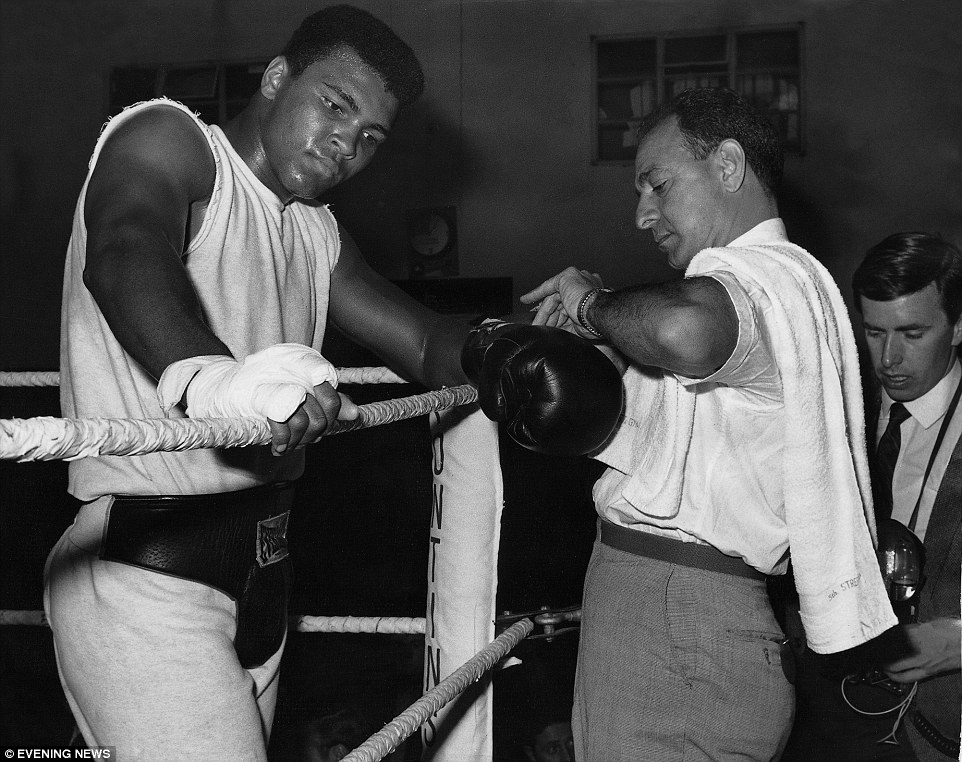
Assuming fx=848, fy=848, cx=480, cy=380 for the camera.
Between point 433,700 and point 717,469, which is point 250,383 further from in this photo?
point 717,469

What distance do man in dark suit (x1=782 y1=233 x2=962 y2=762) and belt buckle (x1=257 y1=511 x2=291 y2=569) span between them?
0.83 meters

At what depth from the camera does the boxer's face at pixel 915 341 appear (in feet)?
4.86

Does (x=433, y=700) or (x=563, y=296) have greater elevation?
(x=563, y=296)

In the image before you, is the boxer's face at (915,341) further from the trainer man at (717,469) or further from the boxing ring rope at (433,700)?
the boxing ring rope at (433,700)

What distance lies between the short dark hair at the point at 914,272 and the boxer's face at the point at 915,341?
0.04 feet

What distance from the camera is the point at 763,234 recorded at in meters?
0.98

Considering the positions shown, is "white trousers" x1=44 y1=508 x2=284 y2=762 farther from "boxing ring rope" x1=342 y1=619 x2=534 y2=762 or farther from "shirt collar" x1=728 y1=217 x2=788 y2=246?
"shirt collar" x1=728 y1=217 x2=788 y2=246

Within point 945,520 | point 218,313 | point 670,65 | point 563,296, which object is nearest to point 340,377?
point 218,313

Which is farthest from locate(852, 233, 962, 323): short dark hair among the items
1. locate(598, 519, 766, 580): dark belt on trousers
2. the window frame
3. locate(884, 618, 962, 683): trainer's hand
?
the window frame

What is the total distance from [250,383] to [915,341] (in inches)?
51.6

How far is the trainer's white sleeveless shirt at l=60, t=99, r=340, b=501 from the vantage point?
85 centimetres

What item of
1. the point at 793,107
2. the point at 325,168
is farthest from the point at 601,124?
the point at 325,168

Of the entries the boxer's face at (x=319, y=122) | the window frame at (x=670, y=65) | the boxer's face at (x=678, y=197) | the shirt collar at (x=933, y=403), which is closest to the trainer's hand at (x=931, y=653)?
the shirt collar at (x=933, y=403)

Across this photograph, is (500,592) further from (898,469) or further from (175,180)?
(175,180)
